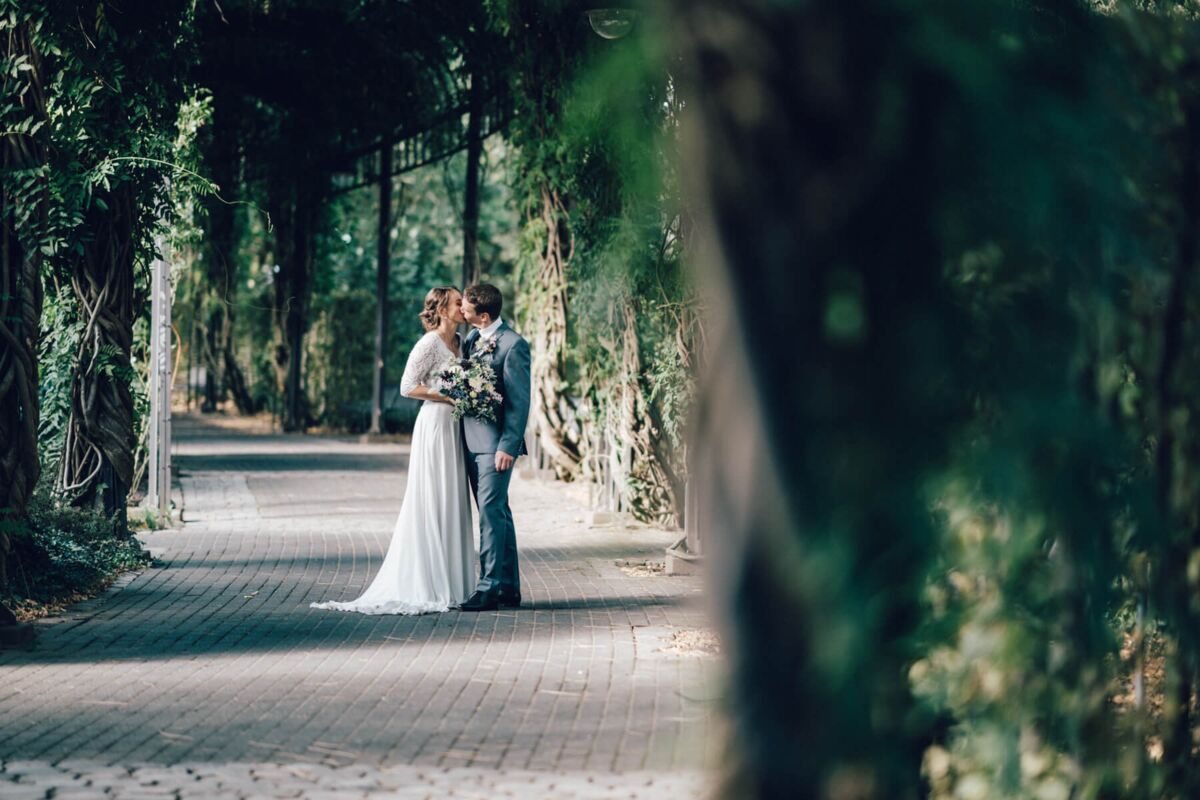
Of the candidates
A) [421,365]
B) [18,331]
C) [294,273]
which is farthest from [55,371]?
[294,273]

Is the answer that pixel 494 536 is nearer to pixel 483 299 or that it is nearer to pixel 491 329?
pixel 491 329

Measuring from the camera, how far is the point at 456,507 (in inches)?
409

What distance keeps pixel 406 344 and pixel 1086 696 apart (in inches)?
1098

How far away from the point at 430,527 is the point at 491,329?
1416mm

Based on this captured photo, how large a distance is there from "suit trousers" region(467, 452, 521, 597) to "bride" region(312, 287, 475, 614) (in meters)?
0.17

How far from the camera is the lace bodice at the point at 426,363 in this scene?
1053cm

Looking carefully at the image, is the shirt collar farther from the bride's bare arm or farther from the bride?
the bride's bare arm

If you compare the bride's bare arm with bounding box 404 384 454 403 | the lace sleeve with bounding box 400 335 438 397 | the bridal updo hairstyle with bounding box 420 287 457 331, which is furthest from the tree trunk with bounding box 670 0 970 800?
the bridal updo hairstyle with bounding box 420 287 457 331

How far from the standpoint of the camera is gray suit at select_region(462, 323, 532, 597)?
10.2m

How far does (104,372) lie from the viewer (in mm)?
11852

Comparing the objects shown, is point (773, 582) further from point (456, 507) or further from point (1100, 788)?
point (456, 507)

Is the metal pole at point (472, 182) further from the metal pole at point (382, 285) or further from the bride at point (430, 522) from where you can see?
the bride at point (430, 522)

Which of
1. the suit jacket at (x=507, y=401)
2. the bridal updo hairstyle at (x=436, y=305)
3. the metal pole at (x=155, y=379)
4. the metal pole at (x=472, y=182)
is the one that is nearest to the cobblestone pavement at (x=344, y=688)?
the suit jacket at (x=507, y=401)

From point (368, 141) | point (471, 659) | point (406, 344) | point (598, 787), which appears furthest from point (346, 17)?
point (598, 787)
